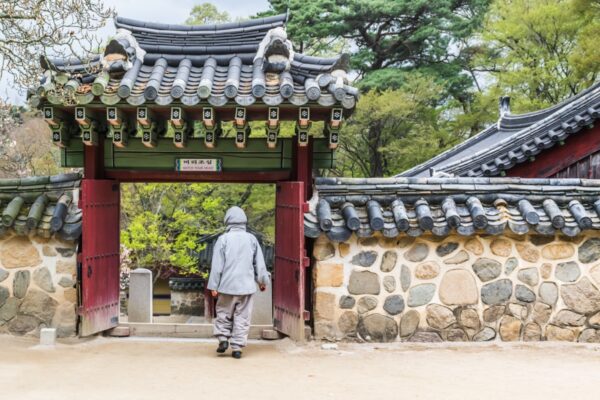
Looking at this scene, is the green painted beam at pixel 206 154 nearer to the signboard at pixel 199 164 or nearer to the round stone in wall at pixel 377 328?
the signboard at pixel 199 164

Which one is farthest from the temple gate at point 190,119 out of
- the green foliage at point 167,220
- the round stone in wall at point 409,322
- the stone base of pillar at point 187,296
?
the stone base of pillar at point 187,296

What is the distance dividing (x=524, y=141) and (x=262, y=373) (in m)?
7.57

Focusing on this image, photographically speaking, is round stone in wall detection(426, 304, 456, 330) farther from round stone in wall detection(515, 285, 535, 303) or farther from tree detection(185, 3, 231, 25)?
tree detection(185, 3, 231, 25)

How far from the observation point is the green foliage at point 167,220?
57.5ft

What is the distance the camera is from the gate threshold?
28.6 ft

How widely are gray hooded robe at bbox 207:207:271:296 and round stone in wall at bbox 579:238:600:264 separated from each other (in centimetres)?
414

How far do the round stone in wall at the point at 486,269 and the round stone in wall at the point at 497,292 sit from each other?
92mm

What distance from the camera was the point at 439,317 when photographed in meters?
8.20

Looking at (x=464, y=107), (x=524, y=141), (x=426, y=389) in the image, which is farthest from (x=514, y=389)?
(x=464, y=107)

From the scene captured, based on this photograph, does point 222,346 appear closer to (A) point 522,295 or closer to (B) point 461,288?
(B) point 461,288

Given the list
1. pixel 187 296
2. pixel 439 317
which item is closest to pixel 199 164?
pixel 439 317

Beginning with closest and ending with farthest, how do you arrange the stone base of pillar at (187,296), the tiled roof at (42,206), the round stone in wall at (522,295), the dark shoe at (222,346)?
1. the dark shoe at (222,346)
2. the tiled roof at (42,206)
3. the round stone in wall at (522,295)
4. the stone base of pillar at (187,296)

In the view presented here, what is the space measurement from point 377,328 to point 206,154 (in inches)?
128

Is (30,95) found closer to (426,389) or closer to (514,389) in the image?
(426,389)
